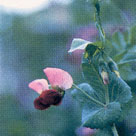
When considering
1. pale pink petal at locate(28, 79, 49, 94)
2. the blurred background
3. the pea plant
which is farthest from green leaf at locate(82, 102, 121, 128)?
the blurred background

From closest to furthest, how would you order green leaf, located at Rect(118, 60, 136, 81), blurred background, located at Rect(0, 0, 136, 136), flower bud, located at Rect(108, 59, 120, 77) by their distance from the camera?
flower bud, located at Rect(108, 59, 120, 77) < green leaf, located at Rect(118, 60, 136, 81) < blurred background, located at Rect(0, 0, 136, 136)

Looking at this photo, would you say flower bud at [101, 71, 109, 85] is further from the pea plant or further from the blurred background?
the blurred background

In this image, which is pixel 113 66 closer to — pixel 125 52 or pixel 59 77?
pixel 59 77

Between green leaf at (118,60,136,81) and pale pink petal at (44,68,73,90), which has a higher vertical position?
pale pink petal at (44,68,73,90)

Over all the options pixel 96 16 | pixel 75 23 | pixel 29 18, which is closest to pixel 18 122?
pixel 75 23

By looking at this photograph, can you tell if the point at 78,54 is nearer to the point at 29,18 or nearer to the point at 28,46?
the point at 28,46

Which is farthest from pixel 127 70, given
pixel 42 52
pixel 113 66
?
pixel 42 52

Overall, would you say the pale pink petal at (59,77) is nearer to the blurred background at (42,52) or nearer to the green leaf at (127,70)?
the green leaf at (127,70)
